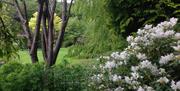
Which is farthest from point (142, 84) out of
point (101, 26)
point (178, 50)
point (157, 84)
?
point (101, 26)

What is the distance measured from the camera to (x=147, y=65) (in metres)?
2.97

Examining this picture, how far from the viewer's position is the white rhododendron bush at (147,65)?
294cm

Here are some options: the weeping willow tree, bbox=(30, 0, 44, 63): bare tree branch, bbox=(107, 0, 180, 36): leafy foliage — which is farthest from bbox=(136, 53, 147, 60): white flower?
the weeping willow tree

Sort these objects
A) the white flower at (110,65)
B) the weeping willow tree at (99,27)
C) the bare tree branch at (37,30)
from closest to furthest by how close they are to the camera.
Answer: the white flower at (110,65)
the bare tree branch at (37,30)
the weeping willow tree at (99,27)

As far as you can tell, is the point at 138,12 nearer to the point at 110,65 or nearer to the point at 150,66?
the point at 110,65

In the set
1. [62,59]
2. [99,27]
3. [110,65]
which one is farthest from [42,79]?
[99,27]

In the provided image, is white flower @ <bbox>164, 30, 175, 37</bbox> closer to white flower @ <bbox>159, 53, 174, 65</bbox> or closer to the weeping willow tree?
white flower @ <bbox>159, 53, 174, 65</bbox>

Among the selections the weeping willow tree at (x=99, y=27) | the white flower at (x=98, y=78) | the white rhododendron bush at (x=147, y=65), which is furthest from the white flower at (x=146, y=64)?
the weeping willow tree at (x=99, y=27)

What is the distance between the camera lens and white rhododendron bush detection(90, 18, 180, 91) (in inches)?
116

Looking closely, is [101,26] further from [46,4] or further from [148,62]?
[148,62]

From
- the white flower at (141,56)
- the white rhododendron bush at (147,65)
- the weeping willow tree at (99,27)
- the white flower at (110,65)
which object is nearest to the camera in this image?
the white rhododendron bush at (147,65)

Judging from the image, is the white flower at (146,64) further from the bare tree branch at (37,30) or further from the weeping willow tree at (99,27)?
the weeping willow tree at (99,27)

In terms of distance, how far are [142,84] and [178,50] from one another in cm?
34

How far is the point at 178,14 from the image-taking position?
5.55 metres
